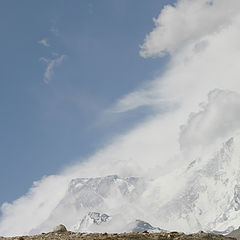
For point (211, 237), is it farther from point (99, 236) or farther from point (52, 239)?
point (52, 239)

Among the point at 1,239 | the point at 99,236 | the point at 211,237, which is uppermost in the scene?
the point at 1,239

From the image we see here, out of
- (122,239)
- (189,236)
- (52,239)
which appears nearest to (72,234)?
(52,239)

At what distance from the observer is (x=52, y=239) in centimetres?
4819

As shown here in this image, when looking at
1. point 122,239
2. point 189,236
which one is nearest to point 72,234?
point 122,239

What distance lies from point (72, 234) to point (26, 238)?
468 cm

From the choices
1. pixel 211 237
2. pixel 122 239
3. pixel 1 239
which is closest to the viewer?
pixel 122 239

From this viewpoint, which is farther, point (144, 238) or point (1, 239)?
A: point (1, 239)

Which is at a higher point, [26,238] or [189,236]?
[26,238]

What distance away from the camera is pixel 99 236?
47938 millimetres

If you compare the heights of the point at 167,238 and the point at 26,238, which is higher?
the point at 26,238

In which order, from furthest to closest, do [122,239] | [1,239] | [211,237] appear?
1. [1,239]
2. [211,237]
3. [122,239]

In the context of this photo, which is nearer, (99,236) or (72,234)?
(99,236)

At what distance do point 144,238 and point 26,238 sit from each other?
40.4ft

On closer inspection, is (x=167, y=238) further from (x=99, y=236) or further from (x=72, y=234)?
(x=72, y=234)
